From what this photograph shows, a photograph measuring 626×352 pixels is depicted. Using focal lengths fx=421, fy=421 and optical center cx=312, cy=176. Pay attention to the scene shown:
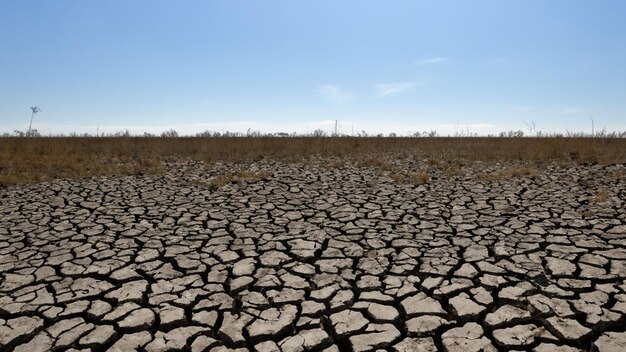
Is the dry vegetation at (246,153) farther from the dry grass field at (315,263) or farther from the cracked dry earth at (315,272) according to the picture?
the cracked dry earth at (315,272)

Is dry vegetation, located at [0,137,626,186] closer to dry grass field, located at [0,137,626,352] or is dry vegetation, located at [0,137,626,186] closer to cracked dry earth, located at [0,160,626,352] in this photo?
dry grass field, located at [0,137,626,352]

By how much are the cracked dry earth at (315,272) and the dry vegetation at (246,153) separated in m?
2.35

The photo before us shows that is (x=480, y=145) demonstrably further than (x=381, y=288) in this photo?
Yes

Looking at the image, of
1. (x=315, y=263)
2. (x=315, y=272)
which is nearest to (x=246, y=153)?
(x=315, y=263)

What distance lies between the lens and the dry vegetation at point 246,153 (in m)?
8.67

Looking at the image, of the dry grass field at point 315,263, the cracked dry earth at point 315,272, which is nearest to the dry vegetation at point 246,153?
the dry grass field at point 315,263

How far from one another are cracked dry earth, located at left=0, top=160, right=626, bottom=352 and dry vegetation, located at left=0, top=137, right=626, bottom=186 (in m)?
2.35

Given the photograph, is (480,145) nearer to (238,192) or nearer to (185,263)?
(238,192)

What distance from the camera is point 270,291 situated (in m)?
3.03

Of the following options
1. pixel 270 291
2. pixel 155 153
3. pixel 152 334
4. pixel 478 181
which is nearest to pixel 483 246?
pixel 270 291

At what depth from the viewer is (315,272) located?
3.38m

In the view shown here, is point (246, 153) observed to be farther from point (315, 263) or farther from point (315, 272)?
point (315, 272)

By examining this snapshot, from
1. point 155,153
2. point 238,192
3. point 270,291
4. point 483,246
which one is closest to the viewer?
point 270,291

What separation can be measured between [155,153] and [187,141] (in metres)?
2.87
